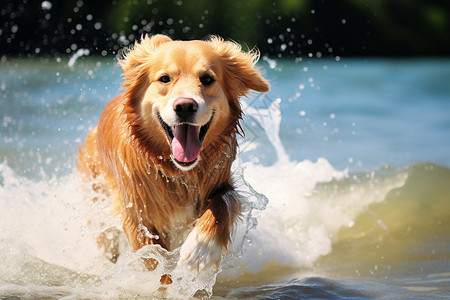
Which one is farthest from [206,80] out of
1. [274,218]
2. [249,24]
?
[249,24]

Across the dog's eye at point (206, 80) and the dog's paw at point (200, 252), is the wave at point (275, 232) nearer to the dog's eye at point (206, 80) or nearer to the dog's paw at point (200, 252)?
the dog's paw at point (200, 252)

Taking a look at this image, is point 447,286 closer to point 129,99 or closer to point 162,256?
point 162,256

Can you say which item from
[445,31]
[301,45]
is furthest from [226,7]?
[445,31]

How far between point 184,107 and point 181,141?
0.26 m

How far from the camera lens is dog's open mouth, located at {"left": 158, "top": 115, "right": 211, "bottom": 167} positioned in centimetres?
326

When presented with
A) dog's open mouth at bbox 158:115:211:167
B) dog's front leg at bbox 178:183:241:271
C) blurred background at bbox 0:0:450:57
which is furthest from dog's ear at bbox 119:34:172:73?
blurred background at bbox 0:0:450:57

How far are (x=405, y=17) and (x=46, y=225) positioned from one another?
789 inches

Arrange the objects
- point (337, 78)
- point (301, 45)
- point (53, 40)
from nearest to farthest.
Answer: point (337, 78) → point (53, 40) → point (301, 45)

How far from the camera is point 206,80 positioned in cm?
335

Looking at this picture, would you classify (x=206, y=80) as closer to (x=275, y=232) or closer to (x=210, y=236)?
(x=210, y=236)

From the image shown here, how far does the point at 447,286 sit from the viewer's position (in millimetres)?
3729

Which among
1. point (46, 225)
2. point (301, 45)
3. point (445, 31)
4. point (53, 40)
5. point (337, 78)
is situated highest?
point (445, 31)

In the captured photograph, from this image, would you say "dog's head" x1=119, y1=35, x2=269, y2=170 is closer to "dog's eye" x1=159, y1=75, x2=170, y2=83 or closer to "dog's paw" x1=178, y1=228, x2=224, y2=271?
"dog's eye" x1=159, y1=75, x2=170, y2=83

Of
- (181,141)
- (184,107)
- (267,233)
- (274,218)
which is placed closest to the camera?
(184,107)
